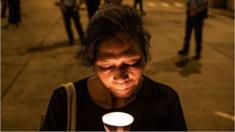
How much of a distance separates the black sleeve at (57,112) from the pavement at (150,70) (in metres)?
1.38

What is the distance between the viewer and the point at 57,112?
1469 millimetres

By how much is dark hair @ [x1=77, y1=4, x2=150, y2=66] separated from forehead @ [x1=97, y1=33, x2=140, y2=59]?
0.04 feet

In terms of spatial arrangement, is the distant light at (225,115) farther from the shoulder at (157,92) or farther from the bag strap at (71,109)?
the bag strap at (71,109)

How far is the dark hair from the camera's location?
4.43 ft

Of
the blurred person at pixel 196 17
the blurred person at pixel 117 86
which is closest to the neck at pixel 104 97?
the blurred person at pixel 117 86

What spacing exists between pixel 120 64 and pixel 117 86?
0.07m

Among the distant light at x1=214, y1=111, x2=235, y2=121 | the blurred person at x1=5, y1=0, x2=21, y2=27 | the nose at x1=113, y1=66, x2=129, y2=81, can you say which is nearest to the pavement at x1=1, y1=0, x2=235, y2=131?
the distant light at x1=214, y1=111, x2=235, y2=121

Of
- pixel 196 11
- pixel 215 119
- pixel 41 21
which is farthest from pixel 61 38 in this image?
pixel 215 119

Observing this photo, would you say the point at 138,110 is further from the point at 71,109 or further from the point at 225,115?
the point at 225,115

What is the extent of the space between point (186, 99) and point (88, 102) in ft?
14.7

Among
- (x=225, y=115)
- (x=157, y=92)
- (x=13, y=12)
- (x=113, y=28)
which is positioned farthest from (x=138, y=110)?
(x=13, y=12)

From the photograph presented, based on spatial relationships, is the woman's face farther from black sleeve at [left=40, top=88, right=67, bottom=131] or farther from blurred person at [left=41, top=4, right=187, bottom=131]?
black sleeve at [left=40, top=88, right=67, bottom=131]

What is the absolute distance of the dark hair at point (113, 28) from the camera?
4.43 feet

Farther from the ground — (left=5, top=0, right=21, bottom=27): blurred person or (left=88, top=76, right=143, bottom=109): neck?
(left=88, top=76, right=143, bottom=109): neck
